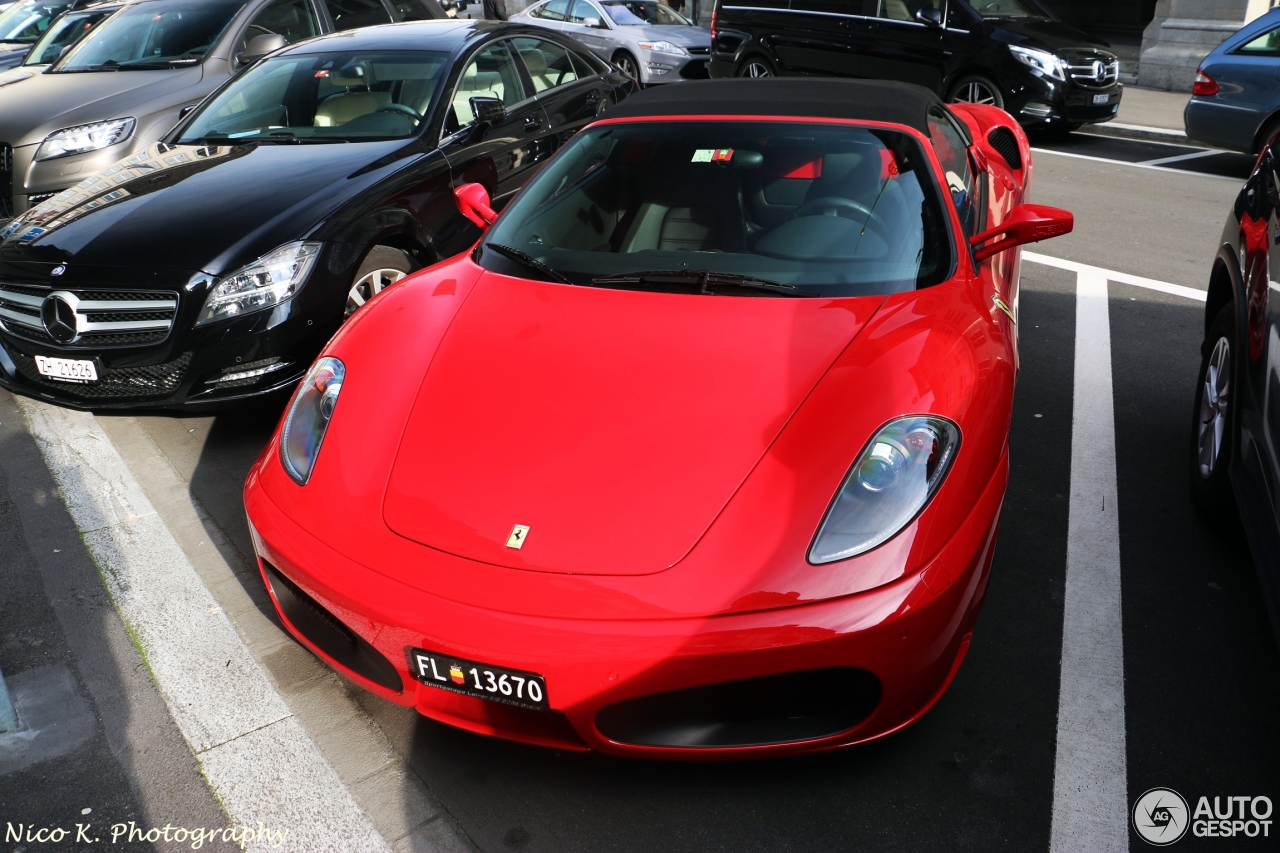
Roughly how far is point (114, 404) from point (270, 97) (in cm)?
215

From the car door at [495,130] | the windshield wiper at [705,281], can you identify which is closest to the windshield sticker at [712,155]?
the windshield wiper at [705,281]

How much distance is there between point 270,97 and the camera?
18.5 feet

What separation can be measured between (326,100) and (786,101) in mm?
2865

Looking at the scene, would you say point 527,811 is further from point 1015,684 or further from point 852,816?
point 1015,684

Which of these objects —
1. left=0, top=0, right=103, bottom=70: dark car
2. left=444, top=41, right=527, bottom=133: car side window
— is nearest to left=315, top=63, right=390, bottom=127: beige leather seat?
left=444, top=41, right=527, bottom=133: car side window

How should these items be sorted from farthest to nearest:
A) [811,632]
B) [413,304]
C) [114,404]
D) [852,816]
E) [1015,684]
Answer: [114,404]
[413,304]
[1015,684]
[852,816]
[811,632]

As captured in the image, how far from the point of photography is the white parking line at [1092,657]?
2428 mm

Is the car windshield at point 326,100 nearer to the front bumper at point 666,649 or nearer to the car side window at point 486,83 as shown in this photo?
the car side window at point 486,83

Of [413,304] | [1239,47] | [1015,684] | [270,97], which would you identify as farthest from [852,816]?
[1239,47]

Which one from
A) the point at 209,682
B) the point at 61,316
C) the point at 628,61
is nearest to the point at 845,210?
the point at 209,682

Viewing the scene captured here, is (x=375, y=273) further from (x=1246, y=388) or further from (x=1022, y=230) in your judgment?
(x=1246, y=388)

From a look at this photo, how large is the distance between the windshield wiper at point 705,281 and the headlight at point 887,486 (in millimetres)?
664

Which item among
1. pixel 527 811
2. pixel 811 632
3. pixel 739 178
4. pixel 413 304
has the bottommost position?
pixel 527 811

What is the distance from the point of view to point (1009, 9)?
1134 centimetres
